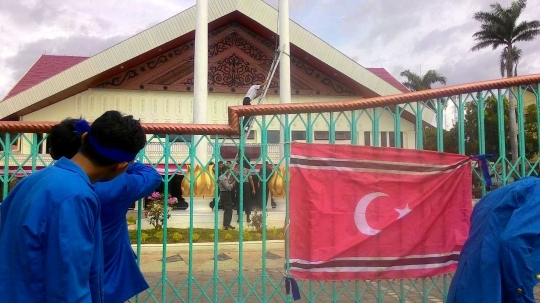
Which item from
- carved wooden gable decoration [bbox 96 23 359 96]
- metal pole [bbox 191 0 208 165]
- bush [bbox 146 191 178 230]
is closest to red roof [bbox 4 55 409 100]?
carved wooden gable decoration [bbox 96 23 359 96]

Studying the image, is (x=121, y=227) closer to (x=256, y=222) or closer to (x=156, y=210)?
(x=156, y=210)

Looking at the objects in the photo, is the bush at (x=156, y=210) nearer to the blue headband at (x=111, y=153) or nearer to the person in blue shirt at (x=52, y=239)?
the blue headband at (x=111, y=153)

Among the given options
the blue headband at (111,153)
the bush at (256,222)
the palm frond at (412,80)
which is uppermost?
the palm frond at (412,80)

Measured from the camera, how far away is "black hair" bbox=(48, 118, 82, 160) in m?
2.19

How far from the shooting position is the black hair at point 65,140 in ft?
7.17

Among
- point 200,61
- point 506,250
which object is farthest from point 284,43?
point 506,250

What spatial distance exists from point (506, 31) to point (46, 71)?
26.2 m

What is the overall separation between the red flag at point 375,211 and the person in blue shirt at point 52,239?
1799mm

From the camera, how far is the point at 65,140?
2.19 metres

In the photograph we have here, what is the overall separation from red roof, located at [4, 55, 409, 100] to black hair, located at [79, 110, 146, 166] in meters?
18.5

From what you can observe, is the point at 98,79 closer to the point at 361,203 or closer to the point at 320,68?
the point at 320,68

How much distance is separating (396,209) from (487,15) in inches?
1186

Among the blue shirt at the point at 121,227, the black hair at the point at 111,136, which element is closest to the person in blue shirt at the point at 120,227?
the blue shirt at the point at 121,227

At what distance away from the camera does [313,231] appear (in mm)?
3248
